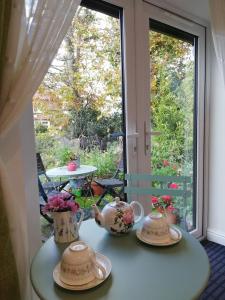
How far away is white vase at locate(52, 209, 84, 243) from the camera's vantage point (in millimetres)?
1002

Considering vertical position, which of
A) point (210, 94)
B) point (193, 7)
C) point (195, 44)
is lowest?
point (210, 94)

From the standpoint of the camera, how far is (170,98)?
197 centimetres

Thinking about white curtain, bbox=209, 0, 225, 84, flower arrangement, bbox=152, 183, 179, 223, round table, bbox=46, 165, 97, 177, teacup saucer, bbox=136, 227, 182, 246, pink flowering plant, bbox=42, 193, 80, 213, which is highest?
white curtain, bbox=209, 0, 225, 84

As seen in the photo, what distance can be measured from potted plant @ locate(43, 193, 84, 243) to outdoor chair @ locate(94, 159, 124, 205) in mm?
574

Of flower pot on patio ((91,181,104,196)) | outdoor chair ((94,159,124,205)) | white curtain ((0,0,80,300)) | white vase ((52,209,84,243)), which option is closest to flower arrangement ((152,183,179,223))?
outdoor chair ((94,159,124,205))

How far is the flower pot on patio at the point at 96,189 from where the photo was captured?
5.19 ft

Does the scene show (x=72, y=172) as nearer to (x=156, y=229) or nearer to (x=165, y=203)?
(x=156, y=229)

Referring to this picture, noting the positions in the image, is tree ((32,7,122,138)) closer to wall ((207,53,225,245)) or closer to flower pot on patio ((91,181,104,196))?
flower pot on patio ((91,181,104,196))

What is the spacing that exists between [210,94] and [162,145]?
2.36ft

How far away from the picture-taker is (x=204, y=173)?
2311 mm

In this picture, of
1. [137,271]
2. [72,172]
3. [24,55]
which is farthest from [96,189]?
[24,55]

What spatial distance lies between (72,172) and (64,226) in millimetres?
497

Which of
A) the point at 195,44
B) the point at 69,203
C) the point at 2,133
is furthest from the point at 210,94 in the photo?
the point at 2,133

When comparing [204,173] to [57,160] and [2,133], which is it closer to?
[57,160]
